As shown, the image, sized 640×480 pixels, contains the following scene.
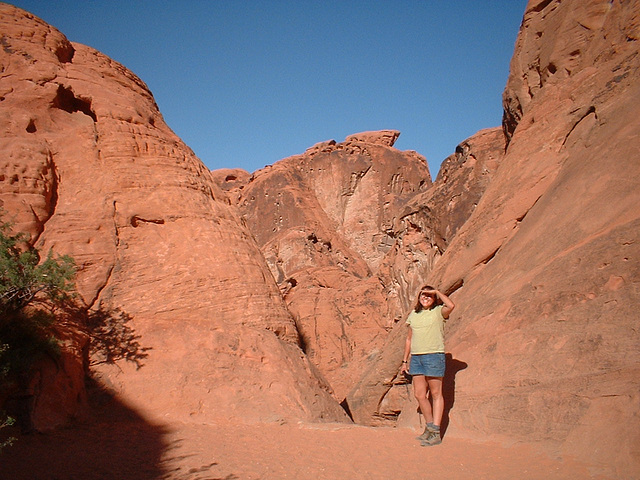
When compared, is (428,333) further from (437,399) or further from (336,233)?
(336,233)

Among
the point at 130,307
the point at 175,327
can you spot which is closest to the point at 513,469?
the point at 175,327

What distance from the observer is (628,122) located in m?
4.95

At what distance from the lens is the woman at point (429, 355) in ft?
14.0

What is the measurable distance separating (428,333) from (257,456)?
7.11 feet

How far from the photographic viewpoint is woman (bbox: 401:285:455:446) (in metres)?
4.28

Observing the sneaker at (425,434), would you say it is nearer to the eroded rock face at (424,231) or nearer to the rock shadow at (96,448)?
the rock shadow at (96,448)

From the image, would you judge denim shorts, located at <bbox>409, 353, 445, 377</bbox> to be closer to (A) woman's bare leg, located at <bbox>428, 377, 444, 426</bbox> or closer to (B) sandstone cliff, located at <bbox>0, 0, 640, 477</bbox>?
(A) woman's bare leg, located at <bbox>428, 377, 444, 426</bbox>

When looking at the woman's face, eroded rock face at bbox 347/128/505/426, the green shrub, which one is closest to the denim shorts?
the woman's face

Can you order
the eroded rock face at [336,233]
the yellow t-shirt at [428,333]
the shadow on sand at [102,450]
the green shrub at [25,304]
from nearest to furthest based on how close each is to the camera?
the shadow on sand at [102,450], the yellow t-shirt at [428,333], the green shrub at [25,304], the eroded rock face at [336,233]

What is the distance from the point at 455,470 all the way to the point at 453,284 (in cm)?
356

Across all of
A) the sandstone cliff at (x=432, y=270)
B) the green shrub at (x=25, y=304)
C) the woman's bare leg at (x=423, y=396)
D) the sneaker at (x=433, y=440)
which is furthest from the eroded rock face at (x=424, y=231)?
the green shrub at (x=25, y=304)

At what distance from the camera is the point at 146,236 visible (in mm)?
7574

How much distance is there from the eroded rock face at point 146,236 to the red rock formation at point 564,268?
2.37 meters

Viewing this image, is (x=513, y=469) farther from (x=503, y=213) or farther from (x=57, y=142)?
(x=57, y=142)
